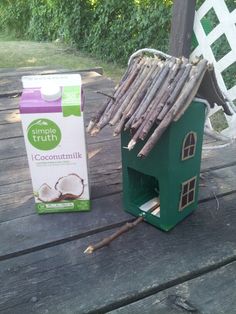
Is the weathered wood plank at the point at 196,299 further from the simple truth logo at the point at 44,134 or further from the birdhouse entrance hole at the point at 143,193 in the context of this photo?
the simple truth logo at the point at 44,134

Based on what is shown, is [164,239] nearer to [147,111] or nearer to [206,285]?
[206,285]

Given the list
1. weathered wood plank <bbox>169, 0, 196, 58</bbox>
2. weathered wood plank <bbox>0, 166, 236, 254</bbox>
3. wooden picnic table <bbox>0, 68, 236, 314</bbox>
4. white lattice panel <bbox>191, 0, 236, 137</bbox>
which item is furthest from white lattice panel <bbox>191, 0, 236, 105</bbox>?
wooden picnic table <bbox>0, 68, 236, 314</bbox>

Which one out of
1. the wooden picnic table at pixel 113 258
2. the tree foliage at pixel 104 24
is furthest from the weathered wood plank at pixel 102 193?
the tree foliage at pixel 104 24

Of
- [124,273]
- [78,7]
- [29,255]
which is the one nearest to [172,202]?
[124,273]

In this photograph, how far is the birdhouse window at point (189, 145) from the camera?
850 millimetres

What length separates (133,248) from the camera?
85cm

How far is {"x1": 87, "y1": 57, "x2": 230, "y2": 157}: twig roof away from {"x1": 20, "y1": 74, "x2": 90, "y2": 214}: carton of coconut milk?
0.06 meters

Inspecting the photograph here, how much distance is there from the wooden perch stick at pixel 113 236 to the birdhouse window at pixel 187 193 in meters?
0.11

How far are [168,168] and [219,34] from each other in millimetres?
1354

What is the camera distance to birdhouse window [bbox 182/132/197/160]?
0.85 metres

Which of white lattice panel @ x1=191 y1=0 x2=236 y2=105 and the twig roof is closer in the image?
the twig roof

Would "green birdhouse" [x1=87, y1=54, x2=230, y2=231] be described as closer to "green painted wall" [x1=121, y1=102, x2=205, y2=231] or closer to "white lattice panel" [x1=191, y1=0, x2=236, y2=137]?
"green painted wall" [x1=121, y1=102, x2=205, y2=231]

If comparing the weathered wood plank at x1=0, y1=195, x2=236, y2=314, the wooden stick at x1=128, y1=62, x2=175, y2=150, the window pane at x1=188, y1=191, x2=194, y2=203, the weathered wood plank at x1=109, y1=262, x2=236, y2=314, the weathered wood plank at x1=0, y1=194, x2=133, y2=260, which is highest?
the wooden stick at x1=128, y1=62, x2=175, y2=150

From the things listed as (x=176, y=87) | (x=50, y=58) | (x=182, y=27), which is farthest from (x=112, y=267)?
(x=50, y=58)
